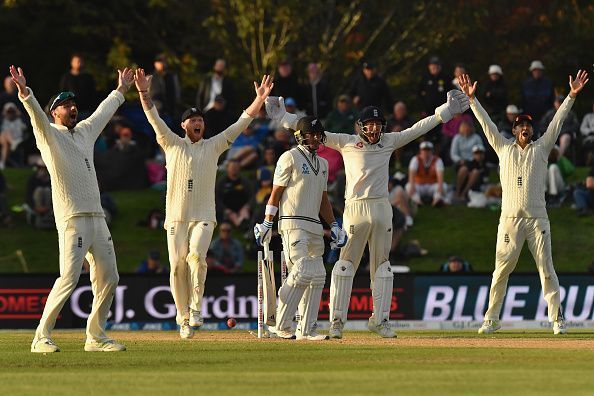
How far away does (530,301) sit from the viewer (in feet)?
Result: 74.0

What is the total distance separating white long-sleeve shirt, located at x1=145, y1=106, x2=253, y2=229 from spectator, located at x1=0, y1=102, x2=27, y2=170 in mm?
11577

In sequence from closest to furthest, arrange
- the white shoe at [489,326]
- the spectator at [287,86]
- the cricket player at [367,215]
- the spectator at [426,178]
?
the cricket player at [367,215]
the white shoe at [489,326]
the spectator at [426,178]
the spectator at [287,86]

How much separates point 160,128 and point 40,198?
9824 millimetres

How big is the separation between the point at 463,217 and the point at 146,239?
5200mm

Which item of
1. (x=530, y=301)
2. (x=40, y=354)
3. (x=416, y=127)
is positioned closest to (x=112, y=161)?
(x=530, y=301)

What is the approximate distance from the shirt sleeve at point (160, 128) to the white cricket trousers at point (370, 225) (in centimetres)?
200

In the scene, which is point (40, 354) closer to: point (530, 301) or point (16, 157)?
point (530, 301)

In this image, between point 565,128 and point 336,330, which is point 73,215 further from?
point 565,128

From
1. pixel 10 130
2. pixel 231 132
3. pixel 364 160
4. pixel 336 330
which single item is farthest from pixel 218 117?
pixel 336 330

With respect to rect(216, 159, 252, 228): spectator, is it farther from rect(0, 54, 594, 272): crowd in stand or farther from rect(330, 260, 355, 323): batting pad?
rect(330, 260, 355, 323): batting pad

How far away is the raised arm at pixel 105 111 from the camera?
595 inches

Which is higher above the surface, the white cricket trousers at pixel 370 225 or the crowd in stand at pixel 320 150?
the crowd in stand at pixel 320 150

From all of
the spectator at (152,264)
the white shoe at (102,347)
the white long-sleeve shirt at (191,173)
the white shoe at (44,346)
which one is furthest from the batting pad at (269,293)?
the spectator at (152,264)

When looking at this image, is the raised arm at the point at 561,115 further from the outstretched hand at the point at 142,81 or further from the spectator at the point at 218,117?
the spectator at the point at 218,117
